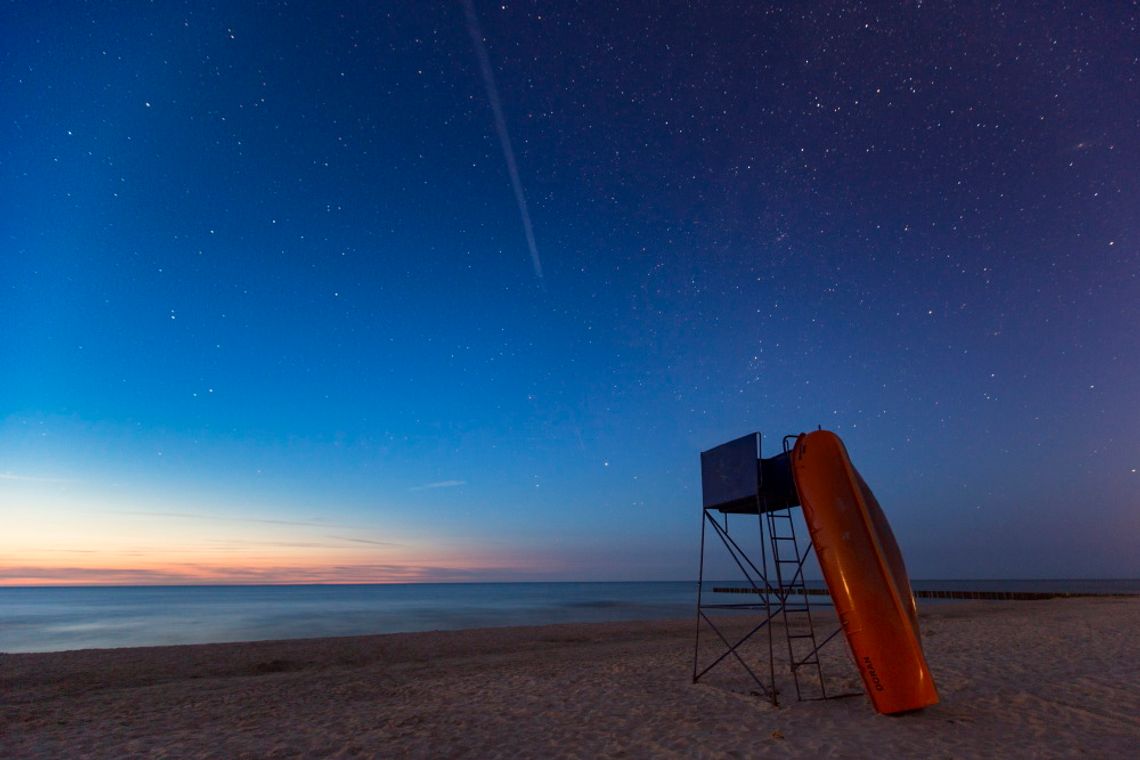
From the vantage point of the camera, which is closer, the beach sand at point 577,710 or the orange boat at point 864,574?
the beach sand at point 577,710

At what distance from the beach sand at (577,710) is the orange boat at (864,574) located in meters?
0.56

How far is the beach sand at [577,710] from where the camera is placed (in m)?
7.83

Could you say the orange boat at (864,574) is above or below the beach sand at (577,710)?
above

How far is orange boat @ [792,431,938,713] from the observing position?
8.48 m

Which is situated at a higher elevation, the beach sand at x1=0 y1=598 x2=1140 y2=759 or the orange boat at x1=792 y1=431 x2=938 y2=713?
the orange boat at x1=792 y1=431 x2=938 y2=713

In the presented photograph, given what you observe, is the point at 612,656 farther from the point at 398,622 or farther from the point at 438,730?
the point at 398,622

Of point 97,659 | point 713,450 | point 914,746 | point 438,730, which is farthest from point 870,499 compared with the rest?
point 97,659

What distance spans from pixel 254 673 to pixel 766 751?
1674 cm

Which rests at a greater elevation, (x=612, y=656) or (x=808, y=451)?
(x=808, y=451)

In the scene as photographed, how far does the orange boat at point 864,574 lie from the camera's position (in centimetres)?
848

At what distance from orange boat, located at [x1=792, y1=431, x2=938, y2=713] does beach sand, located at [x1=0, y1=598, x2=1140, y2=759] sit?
1.83 feet

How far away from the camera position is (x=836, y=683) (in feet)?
37.4

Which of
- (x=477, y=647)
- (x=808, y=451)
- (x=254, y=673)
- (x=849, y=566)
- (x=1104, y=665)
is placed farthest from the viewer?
(x=477, y=647)

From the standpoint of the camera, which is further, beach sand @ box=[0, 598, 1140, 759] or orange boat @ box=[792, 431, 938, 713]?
orange boat @ box=[792, 431, 938, 713]
